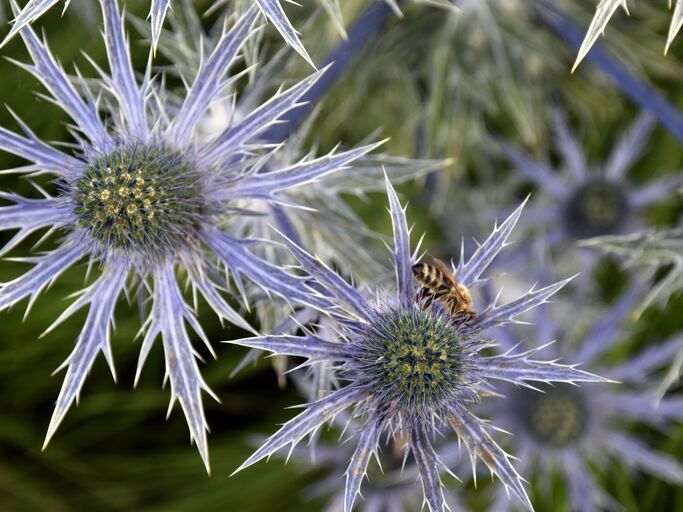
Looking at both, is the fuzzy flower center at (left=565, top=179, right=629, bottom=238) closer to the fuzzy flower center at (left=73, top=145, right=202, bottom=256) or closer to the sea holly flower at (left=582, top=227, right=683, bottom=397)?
the sea holly flower at (left=582, top=227, right=683, bottom=397)

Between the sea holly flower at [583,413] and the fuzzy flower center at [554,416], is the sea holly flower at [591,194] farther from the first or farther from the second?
the fuzzy flower center at [554,416]

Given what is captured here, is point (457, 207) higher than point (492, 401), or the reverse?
point (457, 207)

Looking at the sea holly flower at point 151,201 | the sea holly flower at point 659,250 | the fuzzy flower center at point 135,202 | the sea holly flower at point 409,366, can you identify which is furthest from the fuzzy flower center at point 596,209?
the fuzzy flower center at point 135,202

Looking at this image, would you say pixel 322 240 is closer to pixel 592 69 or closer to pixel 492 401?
pixel 492 401

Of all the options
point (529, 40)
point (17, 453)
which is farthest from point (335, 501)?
point (529, 40)

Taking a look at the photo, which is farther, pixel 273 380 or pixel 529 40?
pixel 273 380

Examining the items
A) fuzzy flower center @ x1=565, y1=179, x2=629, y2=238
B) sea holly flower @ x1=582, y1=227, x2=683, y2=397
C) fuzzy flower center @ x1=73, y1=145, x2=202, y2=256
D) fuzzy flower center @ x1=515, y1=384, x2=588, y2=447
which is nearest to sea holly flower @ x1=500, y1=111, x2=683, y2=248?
fuzzy flower center @ x1=565, y1=179, x2=629, y2=238

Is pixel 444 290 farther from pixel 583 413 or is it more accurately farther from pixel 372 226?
pixel 372 226
